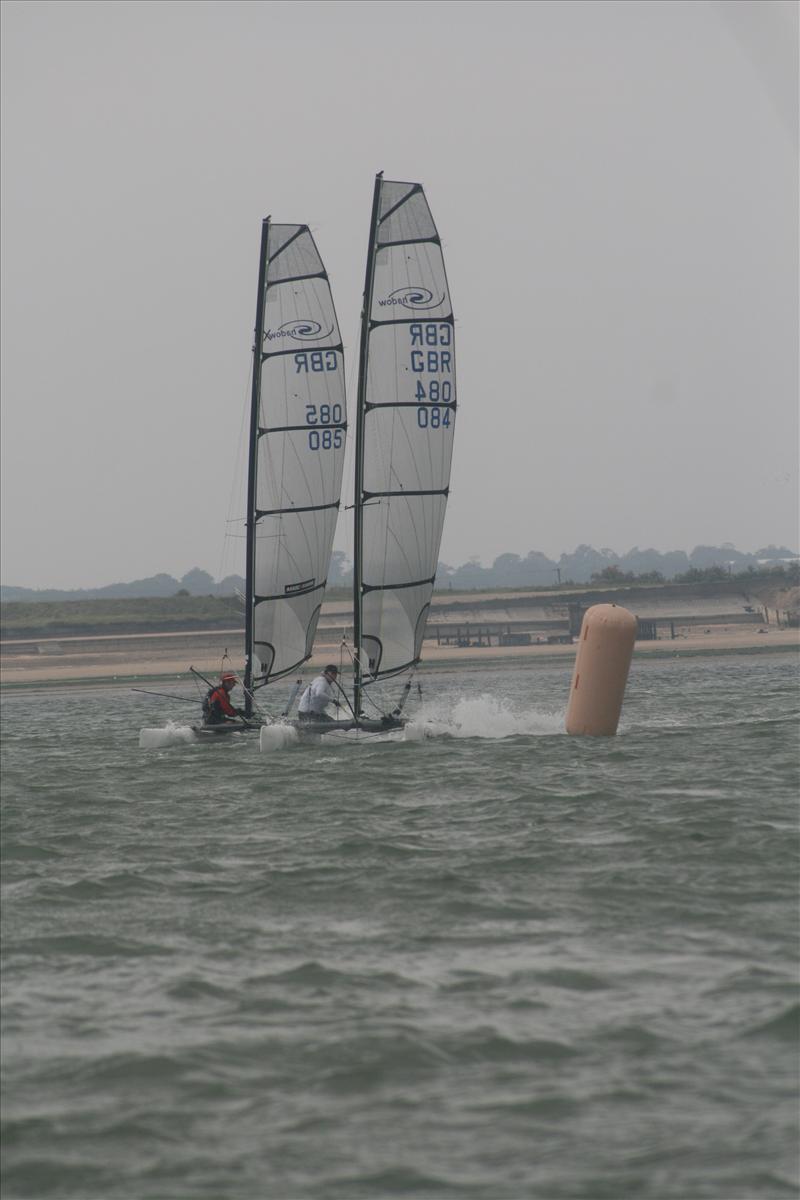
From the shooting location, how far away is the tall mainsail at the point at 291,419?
30.3 metres

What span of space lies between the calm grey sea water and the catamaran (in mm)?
9270

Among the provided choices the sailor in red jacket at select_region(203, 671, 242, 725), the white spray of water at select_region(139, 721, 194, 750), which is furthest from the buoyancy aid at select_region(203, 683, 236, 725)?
the white spray of water at select_region(139, 721, 194, 750)

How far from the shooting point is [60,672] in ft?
258

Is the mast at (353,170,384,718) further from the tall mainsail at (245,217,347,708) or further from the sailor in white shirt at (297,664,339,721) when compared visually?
the tall mainsail at (245,217,347,708)

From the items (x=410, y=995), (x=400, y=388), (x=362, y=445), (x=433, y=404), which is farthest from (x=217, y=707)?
(x=410, y=995)

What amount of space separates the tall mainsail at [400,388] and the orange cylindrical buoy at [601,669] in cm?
476

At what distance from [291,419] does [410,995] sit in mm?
21651

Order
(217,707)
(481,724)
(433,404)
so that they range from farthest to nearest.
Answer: (481,724) → (217,707) → (433,404)

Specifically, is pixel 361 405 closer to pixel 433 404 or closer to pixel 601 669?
pixel 433 404

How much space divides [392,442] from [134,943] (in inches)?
715

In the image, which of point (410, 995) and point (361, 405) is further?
point (361, 405)

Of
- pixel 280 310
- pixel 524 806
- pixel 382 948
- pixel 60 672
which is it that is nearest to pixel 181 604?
pixel 60 672

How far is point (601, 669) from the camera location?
26.0 metres

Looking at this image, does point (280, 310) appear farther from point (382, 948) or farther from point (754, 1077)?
point (754, 1077)
